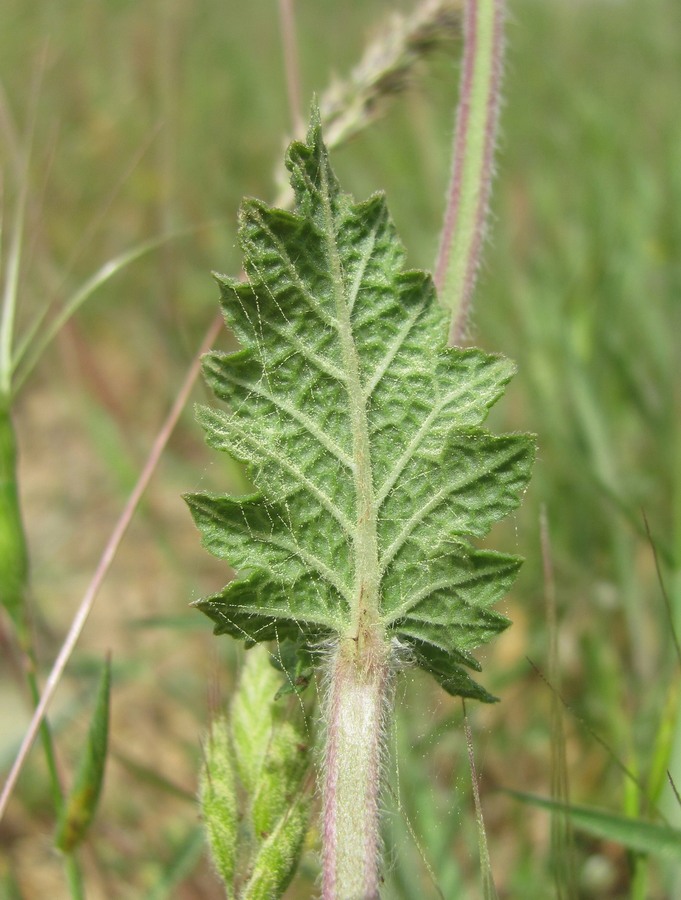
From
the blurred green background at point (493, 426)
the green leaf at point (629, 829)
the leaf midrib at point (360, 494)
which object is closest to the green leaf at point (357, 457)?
the leaf midrib at point (360, 494)

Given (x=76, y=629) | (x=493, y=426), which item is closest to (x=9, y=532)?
(x=76, y=629)

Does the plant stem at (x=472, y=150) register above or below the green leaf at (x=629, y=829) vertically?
above

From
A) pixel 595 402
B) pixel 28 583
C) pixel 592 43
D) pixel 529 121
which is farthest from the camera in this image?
pixel 592 43

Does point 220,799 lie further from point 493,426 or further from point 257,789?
point 493,426

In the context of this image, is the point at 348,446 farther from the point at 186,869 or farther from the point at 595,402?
the point at 595,402

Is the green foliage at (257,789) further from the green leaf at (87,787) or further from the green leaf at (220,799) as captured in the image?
the green leaf at (87,787)

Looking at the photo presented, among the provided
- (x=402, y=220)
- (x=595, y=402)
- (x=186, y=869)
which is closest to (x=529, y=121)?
(x=402, y=220)
